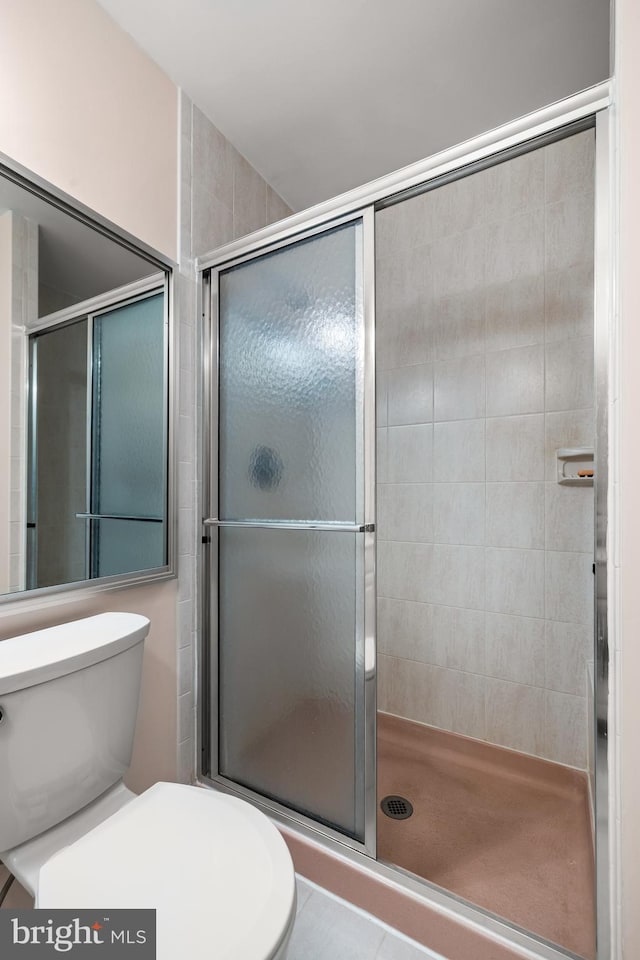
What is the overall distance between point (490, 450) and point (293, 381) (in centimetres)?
102

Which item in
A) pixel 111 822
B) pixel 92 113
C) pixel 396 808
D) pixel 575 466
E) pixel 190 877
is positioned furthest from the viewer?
pixel 575 466

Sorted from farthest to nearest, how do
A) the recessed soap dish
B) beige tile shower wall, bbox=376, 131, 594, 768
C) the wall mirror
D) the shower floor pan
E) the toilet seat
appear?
1. beige tile shower wall, bbox=376, 131, 594, 768
2. the recessed soap dish
3. the shower floor pan
4. the wall mirror
5. the toilet seat

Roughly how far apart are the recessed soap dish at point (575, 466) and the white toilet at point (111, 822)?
1.53 m

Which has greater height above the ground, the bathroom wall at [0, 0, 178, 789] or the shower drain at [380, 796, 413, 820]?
the bathroom wall at [0, 0, 178, 789]

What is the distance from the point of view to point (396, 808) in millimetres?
1695

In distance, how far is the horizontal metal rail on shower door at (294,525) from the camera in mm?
1311

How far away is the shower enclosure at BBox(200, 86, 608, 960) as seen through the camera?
1324 mm

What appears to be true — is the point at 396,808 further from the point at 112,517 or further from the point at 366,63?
the point at 366,63

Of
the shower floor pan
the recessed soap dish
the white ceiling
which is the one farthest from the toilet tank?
the white ceiling

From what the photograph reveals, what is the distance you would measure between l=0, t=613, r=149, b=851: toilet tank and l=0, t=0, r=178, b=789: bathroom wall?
20cm

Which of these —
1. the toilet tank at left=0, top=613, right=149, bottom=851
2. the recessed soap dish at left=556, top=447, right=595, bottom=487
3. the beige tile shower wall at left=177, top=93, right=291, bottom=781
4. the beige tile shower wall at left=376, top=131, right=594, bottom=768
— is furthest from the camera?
the beige tile shower wall at left=376, top=131, right=594, bottom=768

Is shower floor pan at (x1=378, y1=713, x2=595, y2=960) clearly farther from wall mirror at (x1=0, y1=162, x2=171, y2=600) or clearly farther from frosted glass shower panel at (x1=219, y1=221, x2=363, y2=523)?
wall mirror at (x1=0, y1=162, x2=171, y2=600)

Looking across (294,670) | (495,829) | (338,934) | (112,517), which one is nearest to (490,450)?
(294,670)

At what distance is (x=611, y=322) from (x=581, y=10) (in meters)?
1.12
